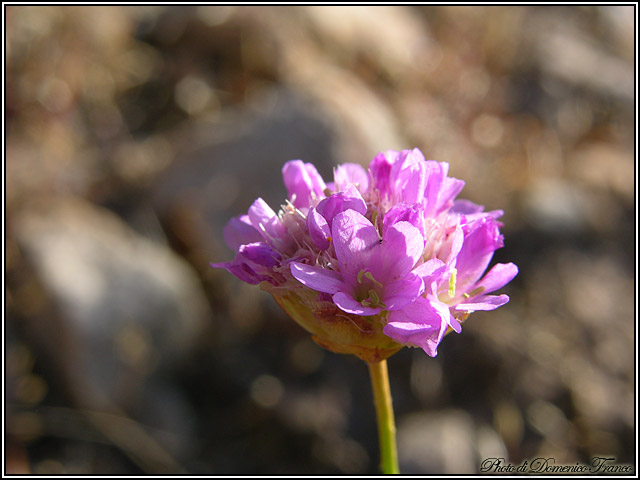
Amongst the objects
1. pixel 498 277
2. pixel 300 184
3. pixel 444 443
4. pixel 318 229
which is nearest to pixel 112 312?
pixel 444 443

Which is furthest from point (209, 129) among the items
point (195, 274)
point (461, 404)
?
point (461, 404)

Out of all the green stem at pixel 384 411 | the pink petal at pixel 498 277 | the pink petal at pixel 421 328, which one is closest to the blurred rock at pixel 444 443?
the green stem at pixel 384 411

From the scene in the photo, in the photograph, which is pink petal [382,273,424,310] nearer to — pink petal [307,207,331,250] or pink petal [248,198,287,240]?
pink petal [307,207,331,250]

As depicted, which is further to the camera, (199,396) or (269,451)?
(199,396)

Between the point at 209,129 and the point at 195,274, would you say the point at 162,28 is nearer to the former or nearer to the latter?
the point at 209,129

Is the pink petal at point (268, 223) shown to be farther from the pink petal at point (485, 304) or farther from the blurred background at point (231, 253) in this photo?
the blurred background at point (231, 253)
